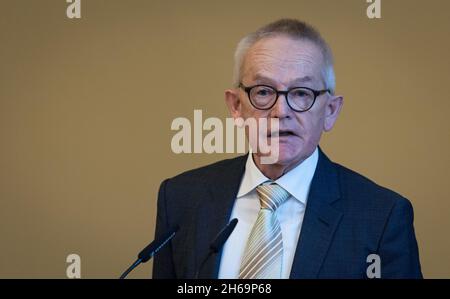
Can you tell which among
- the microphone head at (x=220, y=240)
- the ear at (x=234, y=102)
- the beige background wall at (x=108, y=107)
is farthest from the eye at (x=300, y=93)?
the beige background wall at (x=108, y=107)

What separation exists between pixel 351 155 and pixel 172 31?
2.92 ft

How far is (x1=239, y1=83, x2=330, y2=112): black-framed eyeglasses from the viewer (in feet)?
6.30

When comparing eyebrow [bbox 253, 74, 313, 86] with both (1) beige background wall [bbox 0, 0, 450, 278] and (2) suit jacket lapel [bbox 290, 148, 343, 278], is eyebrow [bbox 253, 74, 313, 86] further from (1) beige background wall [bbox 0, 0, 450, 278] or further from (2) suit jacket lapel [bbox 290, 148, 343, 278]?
(1) beige background wall [bbox 0, 0, 450, 278]

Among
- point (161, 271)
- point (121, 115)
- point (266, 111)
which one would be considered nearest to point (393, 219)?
point (266, 111)

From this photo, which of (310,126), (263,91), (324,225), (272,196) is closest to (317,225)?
(324,225)

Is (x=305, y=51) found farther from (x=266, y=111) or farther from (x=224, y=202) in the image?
(x=224, y=202)

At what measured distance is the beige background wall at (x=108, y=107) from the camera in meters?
2.97

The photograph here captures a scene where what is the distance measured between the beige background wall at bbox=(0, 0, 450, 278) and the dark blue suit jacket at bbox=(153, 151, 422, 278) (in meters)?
0.90

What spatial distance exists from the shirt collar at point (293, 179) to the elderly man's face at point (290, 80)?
30 mm

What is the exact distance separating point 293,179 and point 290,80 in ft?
0.89

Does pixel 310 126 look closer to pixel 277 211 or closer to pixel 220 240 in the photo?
pixel 277 211

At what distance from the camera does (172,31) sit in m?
3.01

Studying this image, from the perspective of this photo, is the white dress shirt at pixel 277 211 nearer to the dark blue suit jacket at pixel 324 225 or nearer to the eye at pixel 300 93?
the dark blue suit jacket at pixel 324 225

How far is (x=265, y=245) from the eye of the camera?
6.07ft
